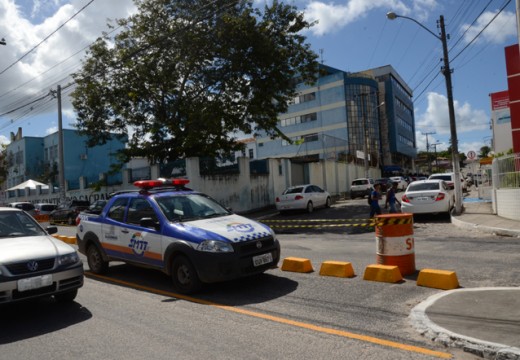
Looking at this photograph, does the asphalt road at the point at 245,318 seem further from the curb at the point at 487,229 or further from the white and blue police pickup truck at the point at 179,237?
the curb at the point at 487,229

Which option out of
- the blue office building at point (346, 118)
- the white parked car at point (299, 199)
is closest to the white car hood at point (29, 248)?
the white parked car at point (299, 199)

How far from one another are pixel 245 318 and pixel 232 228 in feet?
5.74

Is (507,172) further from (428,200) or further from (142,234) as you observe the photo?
(142,234)

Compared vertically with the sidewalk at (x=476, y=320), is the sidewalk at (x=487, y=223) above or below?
above

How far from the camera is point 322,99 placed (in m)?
61.9

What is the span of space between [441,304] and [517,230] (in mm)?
7761

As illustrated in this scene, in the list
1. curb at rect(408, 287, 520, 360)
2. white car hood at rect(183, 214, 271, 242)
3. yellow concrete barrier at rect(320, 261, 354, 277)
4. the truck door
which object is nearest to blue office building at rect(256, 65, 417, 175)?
yellow concrete barrier at rect(320, 261, 354, 277)

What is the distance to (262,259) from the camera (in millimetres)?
6988

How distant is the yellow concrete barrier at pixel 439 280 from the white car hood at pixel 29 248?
519cm

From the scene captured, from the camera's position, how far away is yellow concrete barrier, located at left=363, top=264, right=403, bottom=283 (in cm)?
706

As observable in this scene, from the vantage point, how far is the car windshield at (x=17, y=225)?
6789 millimetres

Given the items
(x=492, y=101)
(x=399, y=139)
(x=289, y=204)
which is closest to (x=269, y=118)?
(x=289, y=204)

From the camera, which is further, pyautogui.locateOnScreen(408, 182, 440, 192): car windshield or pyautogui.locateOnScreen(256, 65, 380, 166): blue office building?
pyautogui.locateOnScreen(256, 65, 380, 166): blue office building

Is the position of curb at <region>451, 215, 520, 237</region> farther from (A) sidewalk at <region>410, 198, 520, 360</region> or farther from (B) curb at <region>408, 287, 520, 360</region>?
(B) curb at <region>408, 287, 520, 360</region>
